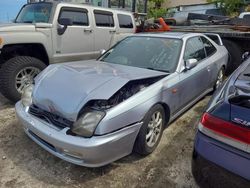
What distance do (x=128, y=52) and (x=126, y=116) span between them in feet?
5.57

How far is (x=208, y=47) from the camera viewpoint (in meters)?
4.92

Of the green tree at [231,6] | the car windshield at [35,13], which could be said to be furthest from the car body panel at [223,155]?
the green tree at [231,6]

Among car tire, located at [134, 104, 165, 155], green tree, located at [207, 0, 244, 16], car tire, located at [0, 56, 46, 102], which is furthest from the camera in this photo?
green tree, located at [207, 0, 244, 16]

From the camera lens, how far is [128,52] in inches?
162

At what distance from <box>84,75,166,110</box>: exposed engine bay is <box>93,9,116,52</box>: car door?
3.06m

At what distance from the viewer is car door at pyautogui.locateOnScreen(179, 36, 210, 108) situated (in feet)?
12.3

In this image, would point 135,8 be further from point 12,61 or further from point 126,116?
point 126,116

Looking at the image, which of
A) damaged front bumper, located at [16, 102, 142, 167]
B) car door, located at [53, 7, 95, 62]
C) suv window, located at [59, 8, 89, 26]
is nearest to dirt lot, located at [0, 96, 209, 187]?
damaged front bumper, located at [16, 102, 142, 167]

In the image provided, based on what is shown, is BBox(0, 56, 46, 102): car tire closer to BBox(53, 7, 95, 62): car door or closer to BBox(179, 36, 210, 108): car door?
BBox(53, 7, 95, 62): car door

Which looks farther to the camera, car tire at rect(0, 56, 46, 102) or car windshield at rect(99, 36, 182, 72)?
car tire at rect(0, 56, 46, 102)

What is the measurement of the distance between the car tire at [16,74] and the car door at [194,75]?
107 inches

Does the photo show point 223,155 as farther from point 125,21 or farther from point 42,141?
point 125,21

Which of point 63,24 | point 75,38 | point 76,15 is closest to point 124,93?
point 63,24

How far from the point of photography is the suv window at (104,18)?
602 cm
